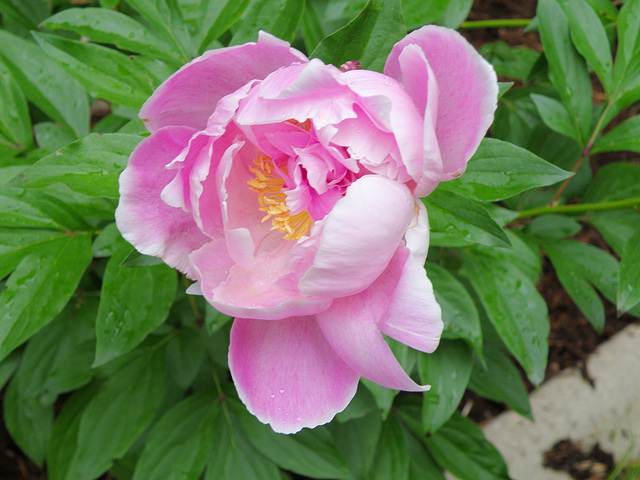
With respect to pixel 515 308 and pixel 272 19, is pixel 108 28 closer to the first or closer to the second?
pixel 272 19

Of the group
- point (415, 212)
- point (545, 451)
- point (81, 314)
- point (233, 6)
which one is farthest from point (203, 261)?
point (545, 451)

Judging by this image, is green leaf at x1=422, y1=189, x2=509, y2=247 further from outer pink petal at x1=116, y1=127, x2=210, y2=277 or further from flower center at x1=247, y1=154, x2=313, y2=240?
outer pink petal at x1=116, y1=127, x2=210, y2=277

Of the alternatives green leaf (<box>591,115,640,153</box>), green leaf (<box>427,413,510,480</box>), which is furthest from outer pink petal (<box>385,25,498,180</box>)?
green leaf (<box>427,413,510,480</box>)

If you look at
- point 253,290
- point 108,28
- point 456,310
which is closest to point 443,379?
point 456,310

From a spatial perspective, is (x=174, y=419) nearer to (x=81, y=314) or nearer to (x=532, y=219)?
(x=81, y=314)

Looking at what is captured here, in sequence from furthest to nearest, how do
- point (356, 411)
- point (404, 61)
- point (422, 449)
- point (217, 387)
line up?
1. point (422, 449)
2. point (217, 387)
3. point (356, 411)
4. point (404, 61)
